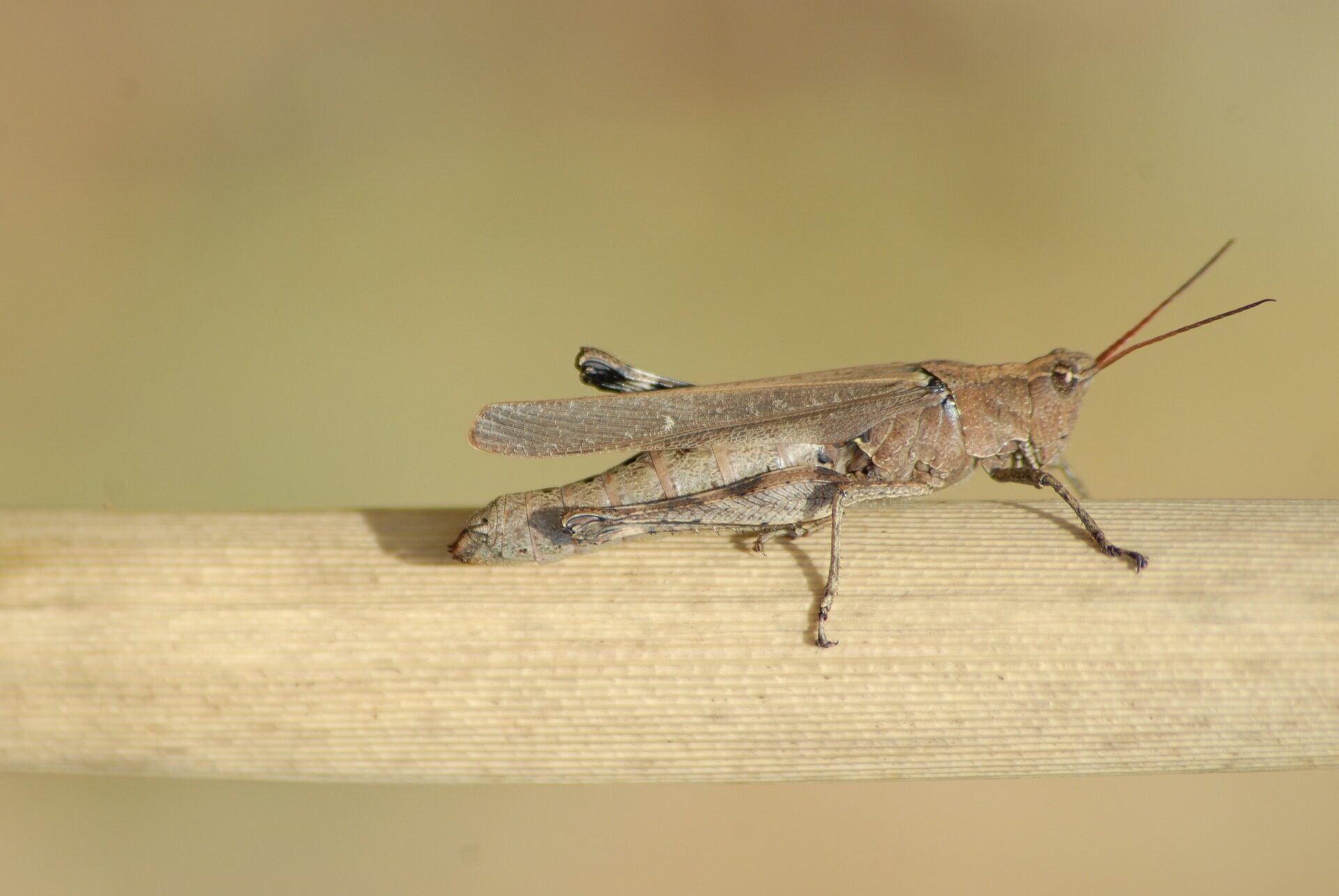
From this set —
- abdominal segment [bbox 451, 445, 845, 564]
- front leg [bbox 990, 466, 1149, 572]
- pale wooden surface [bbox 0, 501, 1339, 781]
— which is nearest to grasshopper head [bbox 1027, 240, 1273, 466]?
front leg [bbox 990, 466, 1149, 572]

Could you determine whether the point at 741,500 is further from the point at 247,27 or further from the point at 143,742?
the point at 247,27

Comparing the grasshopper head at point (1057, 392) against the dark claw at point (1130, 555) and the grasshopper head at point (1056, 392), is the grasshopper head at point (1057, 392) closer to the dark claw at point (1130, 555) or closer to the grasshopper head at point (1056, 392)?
the grasshopper head at point (1056, 392)

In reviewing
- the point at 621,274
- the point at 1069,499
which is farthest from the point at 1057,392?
the point at 621,274

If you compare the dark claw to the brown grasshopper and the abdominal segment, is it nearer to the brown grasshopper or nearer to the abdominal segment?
the brown grasshopper

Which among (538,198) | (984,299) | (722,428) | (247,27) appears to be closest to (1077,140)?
(984,299)

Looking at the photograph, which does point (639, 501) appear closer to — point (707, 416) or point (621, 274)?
point (707, 416)

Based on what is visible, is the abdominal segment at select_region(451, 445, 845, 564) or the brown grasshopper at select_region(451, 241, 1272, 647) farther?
the brown grasshopper at select_region(451, 241, 1272, 647)

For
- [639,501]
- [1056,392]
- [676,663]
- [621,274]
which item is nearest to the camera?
[676,663]
